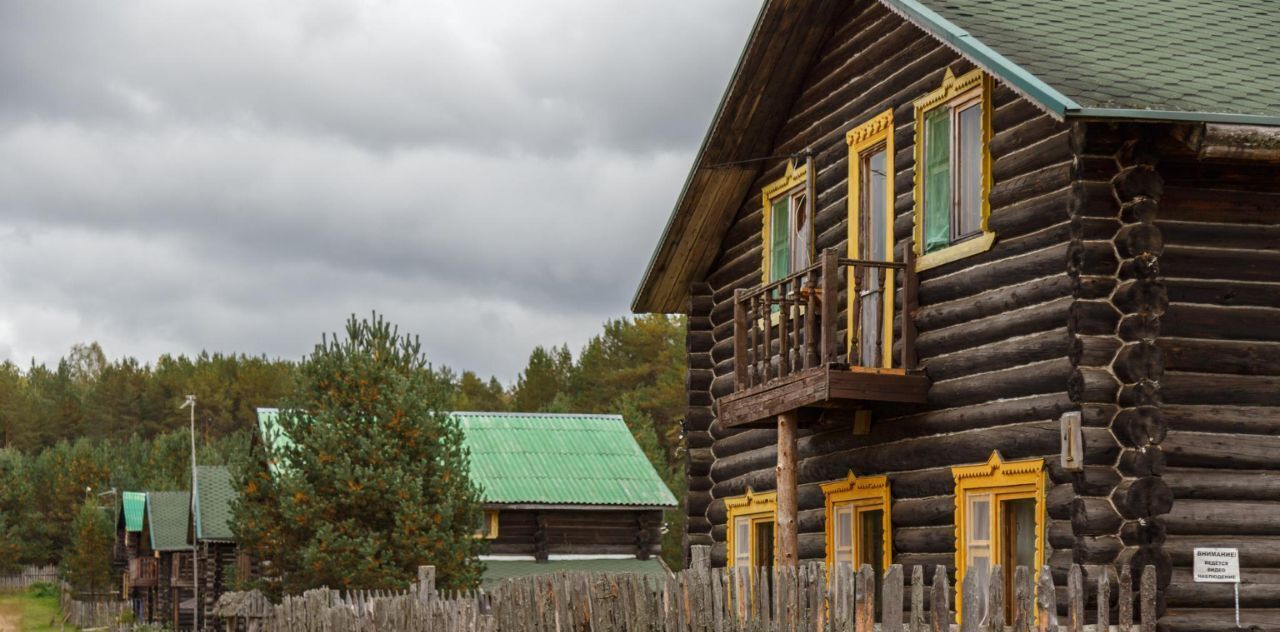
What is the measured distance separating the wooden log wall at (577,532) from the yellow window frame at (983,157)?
25.1 m

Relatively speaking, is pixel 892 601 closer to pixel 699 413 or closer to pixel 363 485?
pixel 699 413

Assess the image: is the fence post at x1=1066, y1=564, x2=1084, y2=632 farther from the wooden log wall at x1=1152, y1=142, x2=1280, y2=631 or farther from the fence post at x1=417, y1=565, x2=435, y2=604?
the fence post at x1=417, y1=565, x2=435, y2=604

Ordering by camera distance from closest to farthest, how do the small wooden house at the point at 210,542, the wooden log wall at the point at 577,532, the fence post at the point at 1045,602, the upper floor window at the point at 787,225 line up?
the fence post at the point at 1045,602, the upper floor window at the point at 787,225, the wooden log wall at the point at 577,532, the small wooden house at the point at 210,542

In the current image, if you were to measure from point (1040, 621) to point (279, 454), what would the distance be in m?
24.0

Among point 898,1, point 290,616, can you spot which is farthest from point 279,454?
point 898,1

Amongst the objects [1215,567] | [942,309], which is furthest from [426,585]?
[1215,567]

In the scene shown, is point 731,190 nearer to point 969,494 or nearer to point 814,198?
point 814,198

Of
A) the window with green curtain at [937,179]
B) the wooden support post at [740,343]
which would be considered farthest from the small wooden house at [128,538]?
the window with green curtain at [937,179]

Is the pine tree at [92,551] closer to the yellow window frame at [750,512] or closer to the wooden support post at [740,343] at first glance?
the yellow window frame at [750,512]

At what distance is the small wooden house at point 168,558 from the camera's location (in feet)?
199

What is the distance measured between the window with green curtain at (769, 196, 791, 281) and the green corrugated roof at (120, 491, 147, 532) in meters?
54.6

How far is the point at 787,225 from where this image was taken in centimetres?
2038

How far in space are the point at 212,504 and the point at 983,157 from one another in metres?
42.8

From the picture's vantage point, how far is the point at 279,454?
1284 inches
